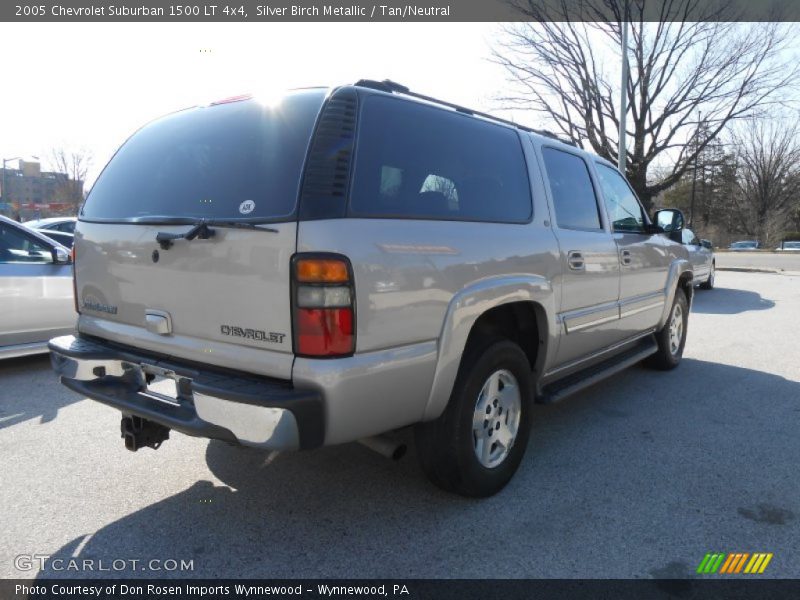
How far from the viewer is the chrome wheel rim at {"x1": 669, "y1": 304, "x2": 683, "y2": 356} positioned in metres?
5.70

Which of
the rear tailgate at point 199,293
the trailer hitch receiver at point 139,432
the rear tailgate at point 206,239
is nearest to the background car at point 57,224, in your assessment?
the rear tailgate at point 206,239

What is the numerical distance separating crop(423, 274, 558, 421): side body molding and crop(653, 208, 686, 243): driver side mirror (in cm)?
272

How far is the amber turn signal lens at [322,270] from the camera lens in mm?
2193

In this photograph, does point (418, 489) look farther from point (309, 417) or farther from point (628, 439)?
point (628, 439)

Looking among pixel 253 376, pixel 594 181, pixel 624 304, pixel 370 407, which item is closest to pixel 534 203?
pixel 594 181

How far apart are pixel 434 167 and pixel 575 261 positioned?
1.33 meters

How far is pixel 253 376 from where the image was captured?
239 cm

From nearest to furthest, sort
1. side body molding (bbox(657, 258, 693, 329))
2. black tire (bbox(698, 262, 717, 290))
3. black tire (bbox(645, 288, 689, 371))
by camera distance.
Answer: side body molding (bbox(657, 258, 693, 329)) < black tire (bbox(645, 288, 689, 371)) < black tire (bbox(698, 262, 717, 290))

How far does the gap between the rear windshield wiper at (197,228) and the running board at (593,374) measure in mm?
2077

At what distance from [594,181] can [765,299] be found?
31.1 ft

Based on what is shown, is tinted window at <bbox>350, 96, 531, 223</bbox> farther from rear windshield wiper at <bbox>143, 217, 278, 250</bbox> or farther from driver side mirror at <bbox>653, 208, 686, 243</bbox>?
driver side mirror at <bbox>653, 208, 686, 243</bbox>

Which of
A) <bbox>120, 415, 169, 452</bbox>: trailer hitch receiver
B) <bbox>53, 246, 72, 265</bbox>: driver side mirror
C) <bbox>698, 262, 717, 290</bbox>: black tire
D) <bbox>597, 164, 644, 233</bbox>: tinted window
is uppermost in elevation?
<bbox>597, 164, 644, 233</bbox>: tinted window

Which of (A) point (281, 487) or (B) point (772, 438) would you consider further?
(B) point (772, 438)
